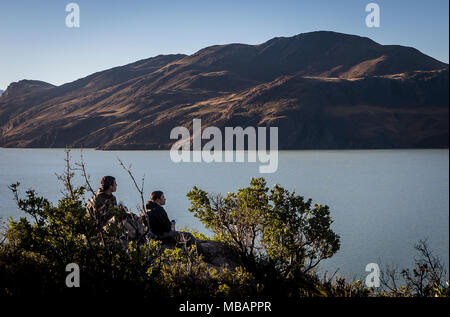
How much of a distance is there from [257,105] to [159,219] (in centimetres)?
9580

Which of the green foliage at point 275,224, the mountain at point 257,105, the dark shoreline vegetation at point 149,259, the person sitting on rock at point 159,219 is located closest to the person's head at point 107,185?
the dark shoreline vegetation at point 149,259

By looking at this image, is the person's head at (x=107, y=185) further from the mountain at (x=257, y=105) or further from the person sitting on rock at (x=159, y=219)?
the mountain at (x=257, y=105)

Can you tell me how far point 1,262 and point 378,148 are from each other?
89.3 m

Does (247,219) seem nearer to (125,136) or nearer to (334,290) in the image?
(334,290)

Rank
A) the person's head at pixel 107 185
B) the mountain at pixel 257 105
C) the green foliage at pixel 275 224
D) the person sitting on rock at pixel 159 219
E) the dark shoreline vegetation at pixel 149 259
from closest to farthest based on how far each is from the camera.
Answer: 1. the dark shoreline vegetation at pixel 149 259
2. the person's head at pixel 107 185
3. the person sitting on rock at pixel 159 219
4. the green foliage at pixel 275 224
5. the mountain at pixel 257 105

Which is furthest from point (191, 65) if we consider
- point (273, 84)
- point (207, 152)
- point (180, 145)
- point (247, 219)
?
point (247, 219)

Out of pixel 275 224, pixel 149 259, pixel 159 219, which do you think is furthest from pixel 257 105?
pixel 149 259

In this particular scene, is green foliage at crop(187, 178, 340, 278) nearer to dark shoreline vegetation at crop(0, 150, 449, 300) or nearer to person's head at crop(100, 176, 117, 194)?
dark shoreline vegetation at crop(0, 150, 449, 300)

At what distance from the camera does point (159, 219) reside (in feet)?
23.0

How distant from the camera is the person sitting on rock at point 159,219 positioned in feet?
22.7

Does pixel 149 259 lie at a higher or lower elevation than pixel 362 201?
higher

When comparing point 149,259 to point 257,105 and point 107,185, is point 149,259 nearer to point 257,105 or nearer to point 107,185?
point 107,185

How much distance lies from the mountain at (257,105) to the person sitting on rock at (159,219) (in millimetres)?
65580
